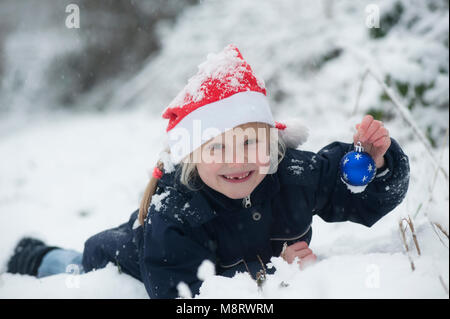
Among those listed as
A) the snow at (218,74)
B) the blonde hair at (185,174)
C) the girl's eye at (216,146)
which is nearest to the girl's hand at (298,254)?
the blonde hair at (185,174)

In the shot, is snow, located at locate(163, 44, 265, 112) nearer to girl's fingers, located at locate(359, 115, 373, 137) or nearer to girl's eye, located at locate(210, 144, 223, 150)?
girl's eye, located at locate(210, 144, 223, 150)

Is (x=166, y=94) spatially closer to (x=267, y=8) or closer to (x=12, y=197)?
(x=267, y=8)

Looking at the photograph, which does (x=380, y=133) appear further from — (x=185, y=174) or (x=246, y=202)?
(x=185, y=174)

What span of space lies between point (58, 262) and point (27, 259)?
230 millimetres

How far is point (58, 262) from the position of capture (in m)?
2.60

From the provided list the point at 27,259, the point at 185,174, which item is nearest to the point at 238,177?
the point at 185,174

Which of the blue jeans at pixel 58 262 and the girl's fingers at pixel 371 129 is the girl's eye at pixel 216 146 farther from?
the blue jeans at pixel 58 262

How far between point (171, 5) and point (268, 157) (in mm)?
6953

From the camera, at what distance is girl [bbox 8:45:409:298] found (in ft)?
5.51

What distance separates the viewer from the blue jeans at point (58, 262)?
2.56 m

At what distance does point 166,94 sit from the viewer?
6.56 metres

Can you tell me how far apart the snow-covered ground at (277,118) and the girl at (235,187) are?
206 mm

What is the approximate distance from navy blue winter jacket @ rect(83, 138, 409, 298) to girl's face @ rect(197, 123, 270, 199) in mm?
109
